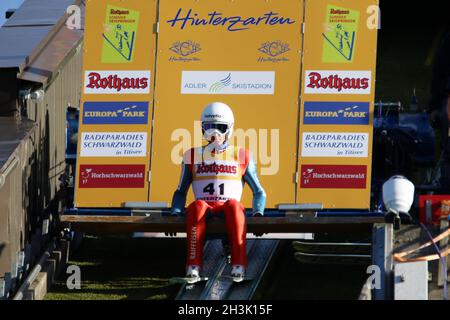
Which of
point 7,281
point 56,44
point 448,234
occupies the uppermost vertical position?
point 56,44

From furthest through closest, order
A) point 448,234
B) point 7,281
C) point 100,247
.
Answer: point 100,247 < point 7,281 < point 448,234

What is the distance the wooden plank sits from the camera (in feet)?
47.6

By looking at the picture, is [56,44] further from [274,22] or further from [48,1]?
[274,22]

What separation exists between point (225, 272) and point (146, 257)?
2.05 m

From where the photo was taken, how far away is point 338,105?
15492 mm

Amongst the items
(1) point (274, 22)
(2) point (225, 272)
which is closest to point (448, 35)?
(1) point (274, 22)

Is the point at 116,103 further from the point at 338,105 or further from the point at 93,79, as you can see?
the point at 338,105

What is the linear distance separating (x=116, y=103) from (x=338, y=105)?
9.34 ft

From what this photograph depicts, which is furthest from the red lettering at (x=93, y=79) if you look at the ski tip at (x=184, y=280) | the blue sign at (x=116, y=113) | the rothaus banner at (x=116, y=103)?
the ski tip at (x=184, y=280)

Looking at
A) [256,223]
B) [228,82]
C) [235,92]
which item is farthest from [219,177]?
[228,82]

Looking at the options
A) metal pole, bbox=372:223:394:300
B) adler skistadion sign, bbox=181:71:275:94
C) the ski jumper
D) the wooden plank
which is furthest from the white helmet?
metal pole, bbox=372:223:394:300

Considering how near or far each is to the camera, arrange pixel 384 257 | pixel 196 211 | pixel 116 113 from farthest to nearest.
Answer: pixel 116 113, pixel 196 211, pixel 384 257

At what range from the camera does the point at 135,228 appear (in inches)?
592

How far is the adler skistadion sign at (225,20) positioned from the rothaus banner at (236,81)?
0.04 ft
